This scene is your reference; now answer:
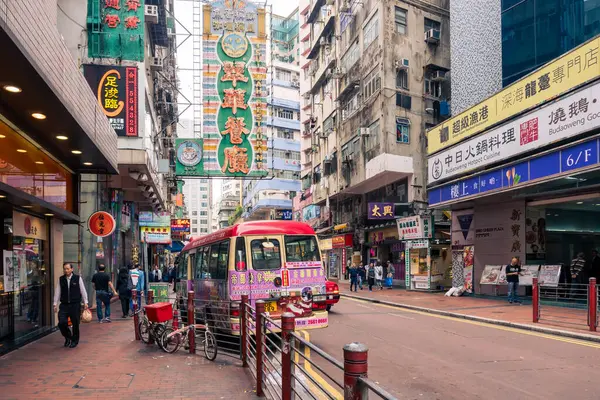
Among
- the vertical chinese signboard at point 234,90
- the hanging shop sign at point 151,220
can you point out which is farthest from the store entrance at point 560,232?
the hanging shop sign at point 151,220

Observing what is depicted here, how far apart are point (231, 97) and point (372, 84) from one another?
10.3 meters

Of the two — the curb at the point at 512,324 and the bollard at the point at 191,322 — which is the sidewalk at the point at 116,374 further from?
the curb at the point at 512,324

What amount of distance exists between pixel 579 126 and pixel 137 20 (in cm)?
1557

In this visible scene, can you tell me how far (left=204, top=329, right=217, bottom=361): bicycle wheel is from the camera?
892 centimetres

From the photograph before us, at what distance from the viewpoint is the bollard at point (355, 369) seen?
3.11 meters

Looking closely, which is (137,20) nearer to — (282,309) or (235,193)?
(282,309)

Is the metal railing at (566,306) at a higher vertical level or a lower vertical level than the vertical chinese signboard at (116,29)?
lower

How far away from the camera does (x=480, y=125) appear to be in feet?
66.3

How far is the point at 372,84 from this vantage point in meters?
32.2

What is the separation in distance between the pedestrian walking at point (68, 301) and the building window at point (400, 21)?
25.9 meters

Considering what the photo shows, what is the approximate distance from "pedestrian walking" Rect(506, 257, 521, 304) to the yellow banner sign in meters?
5.12

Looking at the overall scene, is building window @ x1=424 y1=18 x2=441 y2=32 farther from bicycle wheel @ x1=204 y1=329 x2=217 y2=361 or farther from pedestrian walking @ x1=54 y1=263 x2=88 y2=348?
bicycle wheel @ x1=204 y1=329 x2=217 y2=361

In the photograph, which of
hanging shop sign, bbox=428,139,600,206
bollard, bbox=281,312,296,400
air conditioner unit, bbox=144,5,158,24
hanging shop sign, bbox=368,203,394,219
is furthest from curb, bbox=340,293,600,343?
air conditioner unit, bbox=144,5,158,24

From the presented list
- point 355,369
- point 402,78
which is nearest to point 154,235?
point 402,78
